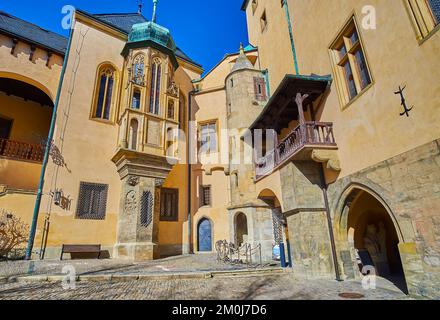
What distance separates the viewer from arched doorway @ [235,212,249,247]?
14.2 m

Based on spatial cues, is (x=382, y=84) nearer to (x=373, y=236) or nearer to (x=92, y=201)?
(x=373, y=236)

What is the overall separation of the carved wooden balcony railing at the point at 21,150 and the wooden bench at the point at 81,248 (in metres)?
A: 5.39

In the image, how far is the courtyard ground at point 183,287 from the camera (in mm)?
5828

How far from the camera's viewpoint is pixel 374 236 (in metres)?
9.49

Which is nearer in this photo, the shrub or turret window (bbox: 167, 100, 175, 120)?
the shrub

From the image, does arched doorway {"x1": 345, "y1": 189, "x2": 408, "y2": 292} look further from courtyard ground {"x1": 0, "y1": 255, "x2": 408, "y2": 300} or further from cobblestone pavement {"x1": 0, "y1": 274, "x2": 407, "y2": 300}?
cobblestone pavement {"x1": 0, "y1": 274, "x2": 407, "y2": 300}

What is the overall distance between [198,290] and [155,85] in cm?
1317

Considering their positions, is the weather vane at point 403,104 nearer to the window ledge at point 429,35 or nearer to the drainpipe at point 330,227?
the window ledge at point 429,35

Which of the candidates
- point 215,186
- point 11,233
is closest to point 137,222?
point 11,233

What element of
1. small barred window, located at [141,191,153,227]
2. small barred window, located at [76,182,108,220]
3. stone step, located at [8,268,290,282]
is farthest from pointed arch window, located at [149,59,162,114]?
stone step, located at [8,268,290,282]

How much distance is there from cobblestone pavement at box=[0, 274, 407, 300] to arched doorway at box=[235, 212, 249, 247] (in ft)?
20.7

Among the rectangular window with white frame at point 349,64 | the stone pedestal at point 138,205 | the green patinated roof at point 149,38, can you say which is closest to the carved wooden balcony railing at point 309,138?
the rectangular window with white frame at point 349,64
